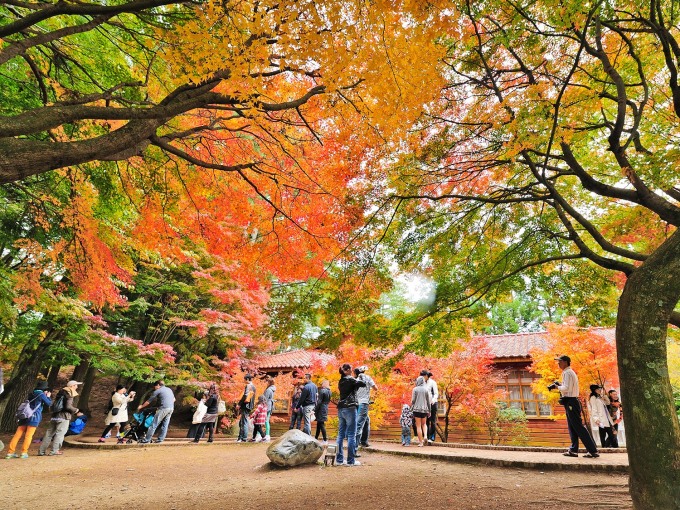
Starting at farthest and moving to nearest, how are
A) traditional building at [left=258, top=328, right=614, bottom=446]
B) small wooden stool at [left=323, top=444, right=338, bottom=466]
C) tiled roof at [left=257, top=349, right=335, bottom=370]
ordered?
tiled roof at [left=257, top=349, right=335, bottom=370] → traditional building at [left=258, top=328, right=614, bottom=446] → small wooden stool at [left=323, top=444, right=338, bottom=466]

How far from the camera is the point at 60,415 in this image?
8.50 meters

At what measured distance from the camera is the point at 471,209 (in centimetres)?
661

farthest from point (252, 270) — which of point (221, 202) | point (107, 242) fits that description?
point (107, 242)

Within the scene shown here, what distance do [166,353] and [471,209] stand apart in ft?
34.8

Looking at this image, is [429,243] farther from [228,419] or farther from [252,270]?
[228,419]

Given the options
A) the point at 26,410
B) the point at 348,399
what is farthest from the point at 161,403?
the point at 348,399

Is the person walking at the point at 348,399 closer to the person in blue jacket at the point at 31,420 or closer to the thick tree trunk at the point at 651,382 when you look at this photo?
the thick tree trunk at the point at 651,382

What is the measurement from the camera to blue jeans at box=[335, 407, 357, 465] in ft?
20.6

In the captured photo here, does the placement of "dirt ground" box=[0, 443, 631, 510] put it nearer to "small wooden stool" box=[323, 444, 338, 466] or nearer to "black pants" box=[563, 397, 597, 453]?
"small wooden stool" box=[323, 444, 338, 466]

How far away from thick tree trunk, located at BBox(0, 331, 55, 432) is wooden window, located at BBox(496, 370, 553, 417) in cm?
1633

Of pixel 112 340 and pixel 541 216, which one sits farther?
pixel 112 340

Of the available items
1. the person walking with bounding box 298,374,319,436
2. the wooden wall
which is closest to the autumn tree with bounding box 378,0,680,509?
the person walking with bounding box 298,374,319,436

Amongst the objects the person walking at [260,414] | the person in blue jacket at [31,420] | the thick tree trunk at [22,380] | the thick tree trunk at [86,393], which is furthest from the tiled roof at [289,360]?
the person in blue jacket at [31,420]

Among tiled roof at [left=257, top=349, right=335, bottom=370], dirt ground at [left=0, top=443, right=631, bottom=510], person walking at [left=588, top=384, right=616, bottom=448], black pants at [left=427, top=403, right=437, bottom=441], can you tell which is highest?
tiled roof at [left=257, top=349, right=335, bottom=370]
